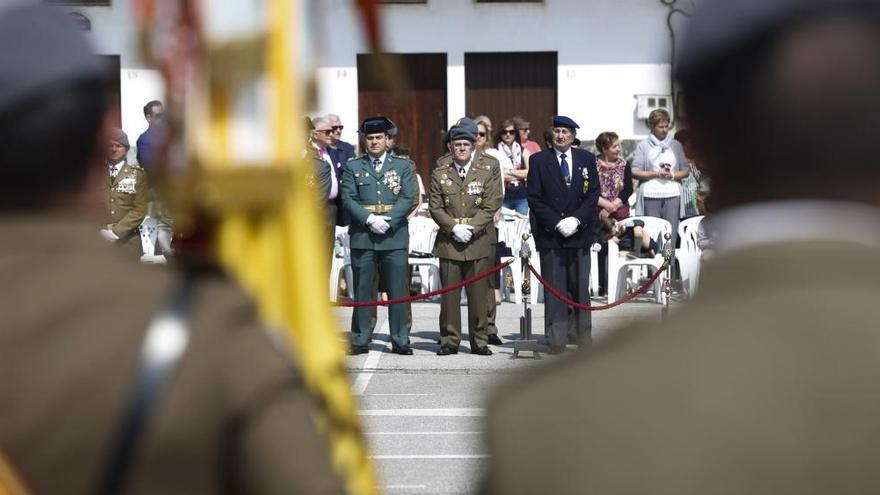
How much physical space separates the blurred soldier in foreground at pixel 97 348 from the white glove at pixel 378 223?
425 inches

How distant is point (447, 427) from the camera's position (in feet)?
32.3

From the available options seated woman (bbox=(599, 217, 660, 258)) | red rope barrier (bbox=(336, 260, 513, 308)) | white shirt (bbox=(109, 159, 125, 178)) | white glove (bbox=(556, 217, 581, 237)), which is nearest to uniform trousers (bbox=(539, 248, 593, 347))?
white glove (bbox=(556, 217, 581, 237))

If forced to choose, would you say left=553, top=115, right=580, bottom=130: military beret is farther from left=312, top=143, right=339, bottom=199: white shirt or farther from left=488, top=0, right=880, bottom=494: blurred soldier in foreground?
left=488, top=0, right=880, bottom=494: blurred soldier in foreground

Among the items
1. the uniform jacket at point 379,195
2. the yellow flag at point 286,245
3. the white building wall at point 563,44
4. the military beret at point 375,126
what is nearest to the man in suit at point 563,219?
the uniform jacket at point 379,195

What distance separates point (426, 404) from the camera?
1080 centimetres

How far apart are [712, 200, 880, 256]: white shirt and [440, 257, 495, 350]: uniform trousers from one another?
38.2ft

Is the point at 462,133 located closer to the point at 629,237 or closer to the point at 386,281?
the point at 386,281

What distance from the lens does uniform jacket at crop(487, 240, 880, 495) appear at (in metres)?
1.51

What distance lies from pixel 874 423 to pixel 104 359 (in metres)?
1.02

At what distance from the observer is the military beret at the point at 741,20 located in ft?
5.41

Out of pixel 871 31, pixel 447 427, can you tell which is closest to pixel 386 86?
pixel 871 31

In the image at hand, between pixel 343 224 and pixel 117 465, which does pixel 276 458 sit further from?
pixel 343 224

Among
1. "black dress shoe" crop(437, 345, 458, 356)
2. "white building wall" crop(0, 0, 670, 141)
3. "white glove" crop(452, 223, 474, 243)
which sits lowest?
"black dress shoe" crop(437, 345, 458, 356)

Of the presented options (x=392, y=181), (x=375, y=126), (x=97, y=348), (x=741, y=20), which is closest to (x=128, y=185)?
(x=375, y=126)
